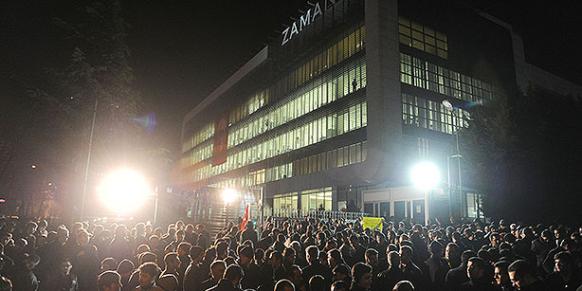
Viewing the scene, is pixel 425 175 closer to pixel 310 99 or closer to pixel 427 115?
pixel 427 115

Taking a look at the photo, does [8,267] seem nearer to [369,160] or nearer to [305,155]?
[369,160]

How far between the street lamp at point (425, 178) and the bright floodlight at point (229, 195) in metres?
15.6

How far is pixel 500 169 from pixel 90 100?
2743 cm

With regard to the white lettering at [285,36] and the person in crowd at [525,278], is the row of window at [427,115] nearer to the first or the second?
the white lettering at [285,36]

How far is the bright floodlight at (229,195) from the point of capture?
81.7 feet

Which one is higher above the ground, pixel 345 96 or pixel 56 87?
pixel 345 96

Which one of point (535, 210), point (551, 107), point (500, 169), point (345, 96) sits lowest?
point (535, 210)

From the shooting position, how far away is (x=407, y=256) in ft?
22.7

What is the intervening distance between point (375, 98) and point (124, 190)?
2260 centimetres

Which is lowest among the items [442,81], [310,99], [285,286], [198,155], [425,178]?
[285,286]

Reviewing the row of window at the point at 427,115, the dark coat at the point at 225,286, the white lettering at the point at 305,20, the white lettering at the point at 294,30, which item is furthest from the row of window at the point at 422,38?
the dark coat at the point at 225,286

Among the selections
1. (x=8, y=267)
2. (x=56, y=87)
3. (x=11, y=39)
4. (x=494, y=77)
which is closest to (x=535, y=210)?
(x=494, y=77)

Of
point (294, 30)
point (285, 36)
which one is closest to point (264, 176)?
point (285, 36)

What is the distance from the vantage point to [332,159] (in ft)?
137
